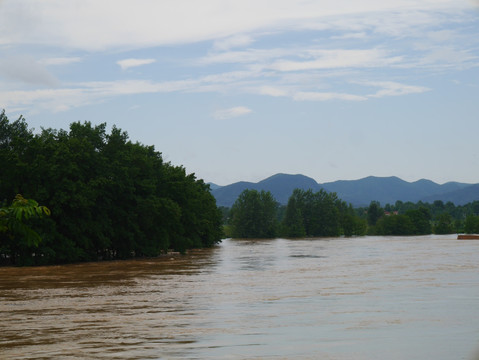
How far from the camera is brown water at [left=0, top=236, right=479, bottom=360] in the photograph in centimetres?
1633

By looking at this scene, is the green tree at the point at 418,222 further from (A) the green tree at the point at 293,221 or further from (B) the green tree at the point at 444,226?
(A) the green tree at the point at 293,221

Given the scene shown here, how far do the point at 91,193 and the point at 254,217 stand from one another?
11273cm

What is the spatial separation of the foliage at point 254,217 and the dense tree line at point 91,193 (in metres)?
86.6

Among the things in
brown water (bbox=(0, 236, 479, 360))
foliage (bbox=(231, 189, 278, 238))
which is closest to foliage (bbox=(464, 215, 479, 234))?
foliage (bbox=(231, 189, 278, 238))

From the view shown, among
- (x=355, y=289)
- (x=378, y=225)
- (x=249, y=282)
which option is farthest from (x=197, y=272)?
(x=378, y=225)

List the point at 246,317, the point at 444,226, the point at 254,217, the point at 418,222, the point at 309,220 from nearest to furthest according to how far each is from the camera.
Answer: the point at 246,317
the point at 254,217
the point at 309,220
the point at 418,222
the point at 444,226

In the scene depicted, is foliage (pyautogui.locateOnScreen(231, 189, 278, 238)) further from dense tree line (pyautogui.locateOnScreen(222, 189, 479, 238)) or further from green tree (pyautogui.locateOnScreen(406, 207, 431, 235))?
green tree (pyautogui.locateOnScreen(406, 207, 431, 235))

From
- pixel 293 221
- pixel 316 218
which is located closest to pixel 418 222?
pixel 316 218

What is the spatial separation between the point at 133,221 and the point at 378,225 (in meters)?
133

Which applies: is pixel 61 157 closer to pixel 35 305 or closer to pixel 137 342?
pixel 35 305

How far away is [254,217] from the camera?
17125 centimetres

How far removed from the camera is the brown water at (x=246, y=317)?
16328 millimetres

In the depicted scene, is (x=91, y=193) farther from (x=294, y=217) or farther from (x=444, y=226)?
(x=444, y=226)

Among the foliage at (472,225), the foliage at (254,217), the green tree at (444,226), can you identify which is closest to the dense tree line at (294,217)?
the foliage at (254,217)
